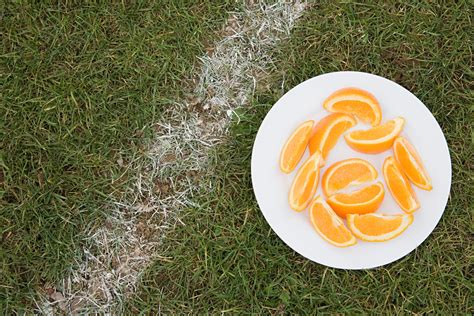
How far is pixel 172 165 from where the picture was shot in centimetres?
302

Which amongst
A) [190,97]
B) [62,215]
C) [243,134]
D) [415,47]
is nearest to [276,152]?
[243,134]

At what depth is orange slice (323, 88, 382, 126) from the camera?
8.88ft

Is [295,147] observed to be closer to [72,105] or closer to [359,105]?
[359,105]

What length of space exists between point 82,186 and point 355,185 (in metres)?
1.40

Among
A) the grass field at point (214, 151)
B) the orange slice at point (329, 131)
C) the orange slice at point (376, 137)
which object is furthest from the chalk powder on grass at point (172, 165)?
the orange slice at point (376, 137)

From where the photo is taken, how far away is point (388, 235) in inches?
104

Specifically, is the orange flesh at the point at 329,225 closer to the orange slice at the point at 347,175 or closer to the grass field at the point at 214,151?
the orange slice at the point at 347,175

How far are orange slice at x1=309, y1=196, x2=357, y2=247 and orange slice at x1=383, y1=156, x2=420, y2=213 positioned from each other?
29 centimetres

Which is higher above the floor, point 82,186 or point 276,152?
point 276,152

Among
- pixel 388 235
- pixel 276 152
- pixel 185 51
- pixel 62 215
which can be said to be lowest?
pixel 62 215

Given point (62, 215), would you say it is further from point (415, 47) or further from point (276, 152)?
point (415, 47)

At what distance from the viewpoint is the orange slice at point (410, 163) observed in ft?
8.75

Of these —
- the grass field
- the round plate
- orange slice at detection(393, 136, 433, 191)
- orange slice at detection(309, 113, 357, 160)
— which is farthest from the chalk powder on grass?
orange slice at detection(393, 136, 433, 191)

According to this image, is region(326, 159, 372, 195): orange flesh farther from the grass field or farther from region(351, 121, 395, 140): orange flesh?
the grass field
